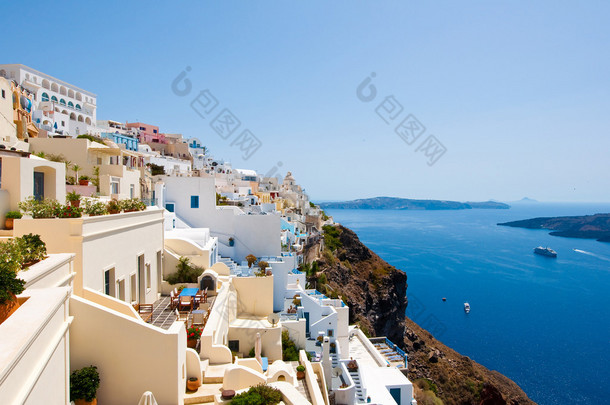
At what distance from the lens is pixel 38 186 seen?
9352 mm

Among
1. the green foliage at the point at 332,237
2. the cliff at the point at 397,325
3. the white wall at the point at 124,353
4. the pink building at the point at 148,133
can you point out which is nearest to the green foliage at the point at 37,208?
the white wall at the point at 124,353

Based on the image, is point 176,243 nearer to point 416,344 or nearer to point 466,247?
point 416,344

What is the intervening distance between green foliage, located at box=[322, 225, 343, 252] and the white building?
103 feet

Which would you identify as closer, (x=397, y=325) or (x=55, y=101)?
(x=397, y=325)

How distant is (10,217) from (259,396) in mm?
6726

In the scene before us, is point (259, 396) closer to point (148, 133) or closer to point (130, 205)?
point (130, 205)

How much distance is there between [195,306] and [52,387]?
7.34m

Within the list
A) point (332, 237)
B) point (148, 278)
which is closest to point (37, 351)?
point (148, 278)

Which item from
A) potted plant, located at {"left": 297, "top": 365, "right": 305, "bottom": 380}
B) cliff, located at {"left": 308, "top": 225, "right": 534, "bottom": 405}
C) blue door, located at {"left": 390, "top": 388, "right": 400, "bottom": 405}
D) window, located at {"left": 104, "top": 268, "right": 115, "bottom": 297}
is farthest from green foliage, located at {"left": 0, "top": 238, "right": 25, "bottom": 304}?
cliff, located at {"left": 308, "top": 225, "right": 534, "bottom": 405}

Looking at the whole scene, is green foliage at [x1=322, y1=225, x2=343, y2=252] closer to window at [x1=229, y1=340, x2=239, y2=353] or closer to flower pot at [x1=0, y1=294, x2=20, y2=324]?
window at [x1=229, y1=340, x2=239, y2=353]

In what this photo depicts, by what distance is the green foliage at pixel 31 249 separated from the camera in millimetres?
6469

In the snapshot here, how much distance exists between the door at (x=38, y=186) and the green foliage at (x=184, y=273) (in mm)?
6482

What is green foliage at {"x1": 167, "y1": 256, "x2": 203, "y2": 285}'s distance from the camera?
15020mm

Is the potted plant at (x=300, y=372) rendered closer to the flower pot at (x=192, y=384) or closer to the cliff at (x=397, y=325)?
the flower pot at (x=192, y=384)
